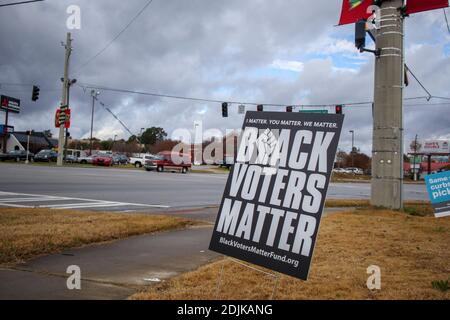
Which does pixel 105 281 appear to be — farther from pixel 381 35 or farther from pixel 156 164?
pixel 156 164

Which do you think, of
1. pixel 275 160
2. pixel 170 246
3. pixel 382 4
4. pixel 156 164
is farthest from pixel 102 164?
pixel 275 160

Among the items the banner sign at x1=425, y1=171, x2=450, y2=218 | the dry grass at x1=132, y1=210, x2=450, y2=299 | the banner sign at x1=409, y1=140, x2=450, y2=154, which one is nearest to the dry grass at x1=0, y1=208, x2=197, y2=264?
the dry grass at x1=132, y1=210, x2=450, y2=299

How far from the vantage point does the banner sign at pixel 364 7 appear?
14.2m

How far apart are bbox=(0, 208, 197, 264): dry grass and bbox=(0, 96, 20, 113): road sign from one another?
238 ft

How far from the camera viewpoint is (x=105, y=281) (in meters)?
5.52

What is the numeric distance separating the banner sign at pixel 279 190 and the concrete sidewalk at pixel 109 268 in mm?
1348

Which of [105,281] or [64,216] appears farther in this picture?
[64,216]

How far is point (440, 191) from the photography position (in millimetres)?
12109

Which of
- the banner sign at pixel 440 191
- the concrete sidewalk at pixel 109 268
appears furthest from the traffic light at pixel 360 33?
the concrete sidewalk at pixel 109 268

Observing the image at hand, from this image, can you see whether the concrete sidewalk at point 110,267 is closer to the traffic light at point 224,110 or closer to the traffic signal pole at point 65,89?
the traffic light at point 224,110

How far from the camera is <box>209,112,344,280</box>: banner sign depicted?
446 centimetres

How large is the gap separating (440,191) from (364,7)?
7.11m

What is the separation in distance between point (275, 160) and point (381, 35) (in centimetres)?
1133
